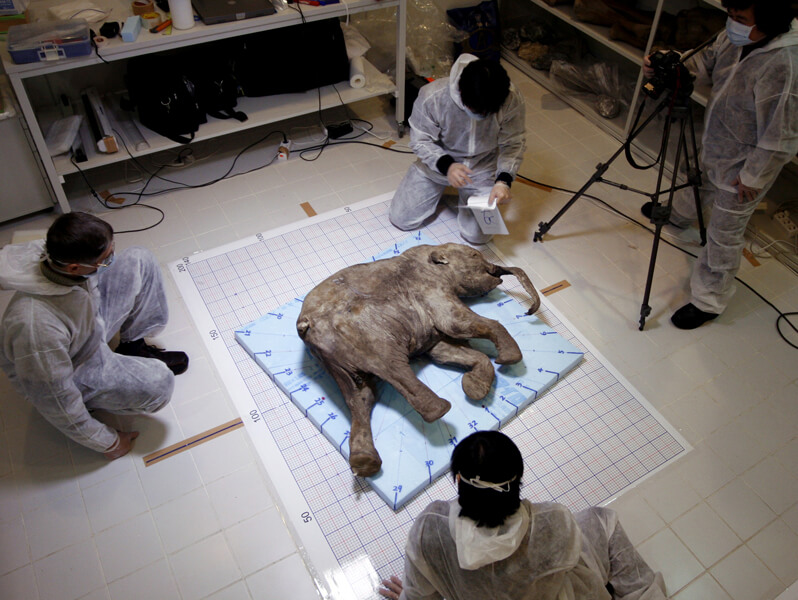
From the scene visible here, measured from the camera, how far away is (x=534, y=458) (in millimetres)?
2199

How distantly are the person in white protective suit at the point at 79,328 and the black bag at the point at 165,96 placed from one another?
1130mm

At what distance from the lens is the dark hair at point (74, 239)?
173cm

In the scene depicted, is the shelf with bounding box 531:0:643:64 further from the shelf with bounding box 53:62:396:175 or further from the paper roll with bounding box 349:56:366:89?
the paper roll with bounding box 349:56:366:89

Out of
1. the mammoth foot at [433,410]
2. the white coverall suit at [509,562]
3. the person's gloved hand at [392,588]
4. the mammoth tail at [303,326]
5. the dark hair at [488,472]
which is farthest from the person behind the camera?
the mammoth tail at [303,326]

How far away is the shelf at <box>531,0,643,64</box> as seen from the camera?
11.4ft

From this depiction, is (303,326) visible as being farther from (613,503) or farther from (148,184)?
(148,184)

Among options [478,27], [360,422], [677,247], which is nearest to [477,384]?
[360,422]

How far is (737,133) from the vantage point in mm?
2354

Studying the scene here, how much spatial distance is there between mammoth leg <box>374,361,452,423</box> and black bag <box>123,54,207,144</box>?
1789 millimetres

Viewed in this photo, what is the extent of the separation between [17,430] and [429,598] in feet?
5.41

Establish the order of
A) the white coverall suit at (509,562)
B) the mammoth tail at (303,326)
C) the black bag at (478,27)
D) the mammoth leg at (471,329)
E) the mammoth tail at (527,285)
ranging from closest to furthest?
the white coverall suit at (509,562) → the mammoth tail at (303,326) → the mammoth leg at (471,329) → the mammoth tail at (527,285) → the black bag at (478,27)

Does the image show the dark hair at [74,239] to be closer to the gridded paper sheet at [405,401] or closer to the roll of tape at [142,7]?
the gridded paper sheet at [405,401]

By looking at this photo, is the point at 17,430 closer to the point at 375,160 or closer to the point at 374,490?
the point at 374,490

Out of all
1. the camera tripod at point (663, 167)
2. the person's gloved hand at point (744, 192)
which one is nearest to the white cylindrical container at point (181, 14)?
the camera tripod at point (663, 167)
